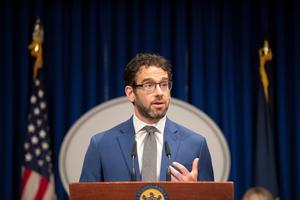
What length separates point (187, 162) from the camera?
3.05m

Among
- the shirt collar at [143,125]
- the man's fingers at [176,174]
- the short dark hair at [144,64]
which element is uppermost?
the short dark hair at [144,64]

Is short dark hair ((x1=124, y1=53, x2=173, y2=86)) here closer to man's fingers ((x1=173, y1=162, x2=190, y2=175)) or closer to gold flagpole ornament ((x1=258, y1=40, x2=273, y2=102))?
man's fingers ((x1=173, y1=162, x2=190, y2=175))

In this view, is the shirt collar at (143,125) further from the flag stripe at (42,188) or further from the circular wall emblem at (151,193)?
the flag stripe at (42,188)

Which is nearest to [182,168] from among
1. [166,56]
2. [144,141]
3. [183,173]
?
[183,173]

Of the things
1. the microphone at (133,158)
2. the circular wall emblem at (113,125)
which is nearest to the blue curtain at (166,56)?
the circular wall emblem at (113,125)

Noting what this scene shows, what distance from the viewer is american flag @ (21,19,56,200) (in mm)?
6141

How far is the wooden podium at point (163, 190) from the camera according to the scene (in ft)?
8.30

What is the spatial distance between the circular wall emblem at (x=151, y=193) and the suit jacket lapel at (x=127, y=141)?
45 centimetres

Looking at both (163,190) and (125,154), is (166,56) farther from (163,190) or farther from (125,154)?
(163,190)

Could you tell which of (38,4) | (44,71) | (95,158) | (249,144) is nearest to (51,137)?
(44,71)

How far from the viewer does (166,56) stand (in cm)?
661

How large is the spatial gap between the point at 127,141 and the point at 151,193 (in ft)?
2.10

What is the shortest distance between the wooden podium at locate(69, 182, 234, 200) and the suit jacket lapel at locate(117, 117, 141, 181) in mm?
450
